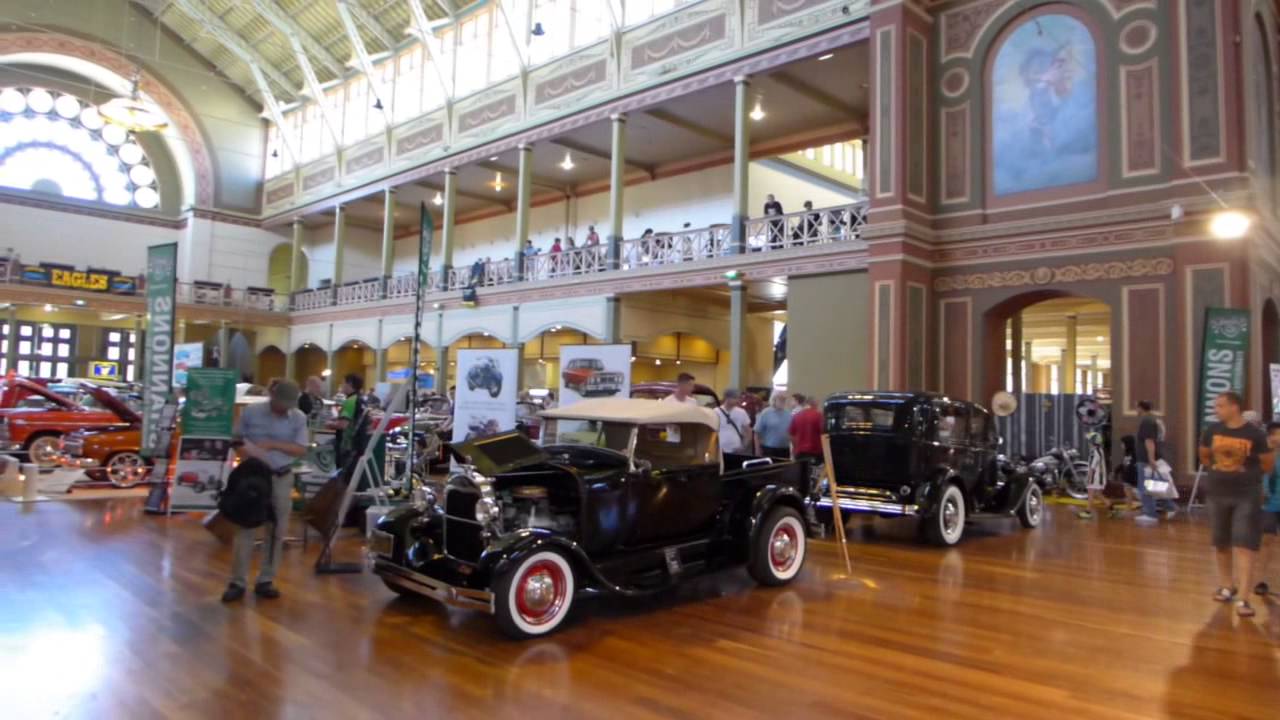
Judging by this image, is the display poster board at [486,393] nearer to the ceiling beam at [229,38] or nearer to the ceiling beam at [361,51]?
the ceiling beam at [361,51]

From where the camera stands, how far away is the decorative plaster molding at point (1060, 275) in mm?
12387

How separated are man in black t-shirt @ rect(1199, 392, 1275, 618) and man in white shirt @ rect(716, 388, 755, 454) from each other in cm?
451

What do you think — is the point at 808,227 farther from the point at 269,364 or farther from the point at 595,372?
the point at 269,364

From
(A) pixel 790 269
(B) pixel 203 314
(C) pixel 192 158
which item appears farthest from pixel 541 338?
(C) pixel 192 158

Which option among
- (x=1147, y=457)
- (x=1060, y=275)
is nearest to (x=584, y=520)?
(x=1147, y=457)

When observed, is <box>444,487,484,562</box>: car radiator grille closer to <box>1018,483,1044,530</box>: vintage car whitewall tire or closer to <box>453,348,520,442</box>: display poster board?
<box>453,348,520,442</box>: display poster board

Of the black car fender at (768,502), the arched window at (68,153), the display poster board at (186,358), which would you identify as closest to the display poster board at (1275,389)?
the black car fender at (768,502)

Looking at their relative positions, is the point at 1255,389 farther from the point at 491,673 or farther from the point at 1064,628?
the point at 491,673

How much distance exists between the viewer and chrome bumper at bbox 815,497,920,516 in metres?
8.27

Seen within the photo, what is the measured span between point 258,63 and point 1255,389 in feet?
105

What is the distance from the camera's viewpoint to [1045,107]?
13.7 m

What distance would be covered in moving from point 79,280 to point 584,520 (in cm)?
2821

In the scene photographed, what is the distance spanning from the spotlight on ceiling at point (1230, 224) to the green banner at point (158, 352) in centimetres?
1402

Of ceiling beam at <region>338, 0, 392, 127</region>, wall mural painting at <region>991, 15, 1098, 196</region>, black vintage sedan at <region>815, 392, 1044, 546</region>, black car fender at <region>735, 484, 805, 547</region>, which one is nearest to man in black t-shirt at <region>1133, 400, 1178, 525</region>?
black vintage sedan at <region>815, 392, 1044, 546</region>
